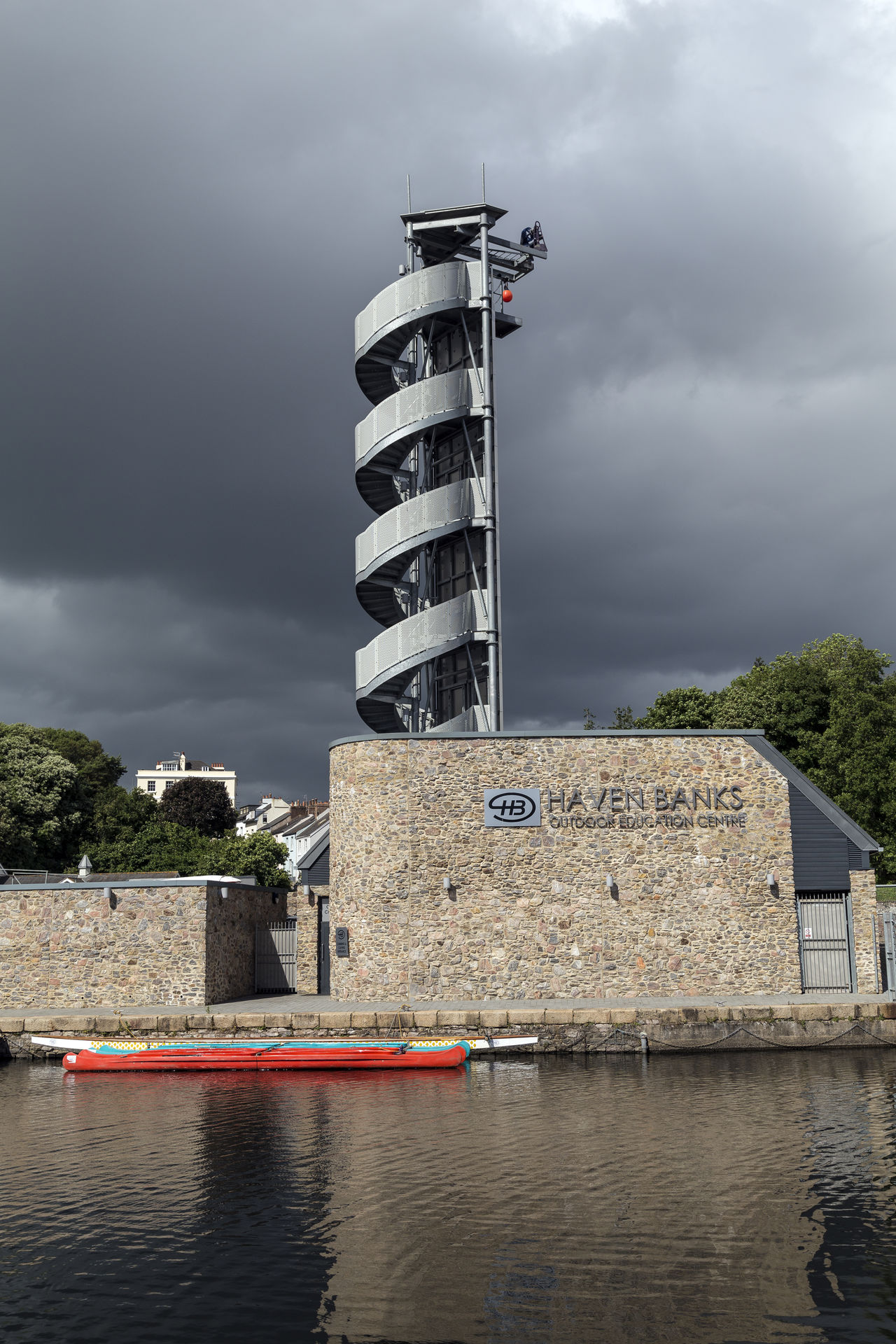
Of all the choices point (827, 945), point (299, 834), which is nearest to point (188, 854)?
point (827, 945)

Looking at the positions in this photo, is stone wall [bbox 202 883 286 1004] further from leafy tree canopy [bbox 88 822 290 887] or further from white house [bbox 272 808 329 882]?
white house [bbox 272 808 329 882]

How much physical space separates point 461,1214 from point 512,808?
1189 cm

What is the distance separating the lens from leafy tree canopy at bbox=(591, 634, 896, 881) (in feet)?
118

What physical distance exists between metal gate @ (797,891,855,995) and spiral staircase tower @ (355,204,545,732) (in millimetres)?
9050

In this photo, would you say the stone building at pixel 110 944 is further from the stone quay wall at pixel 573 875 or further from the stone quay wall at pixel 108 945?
the stone quay wall at pixel 573 875

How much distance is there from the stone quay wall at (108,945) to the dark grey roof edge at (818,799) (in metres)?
11.6

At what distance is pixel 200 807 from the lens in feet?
214

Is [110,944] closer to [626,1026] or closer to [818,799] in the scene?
[626,1026]

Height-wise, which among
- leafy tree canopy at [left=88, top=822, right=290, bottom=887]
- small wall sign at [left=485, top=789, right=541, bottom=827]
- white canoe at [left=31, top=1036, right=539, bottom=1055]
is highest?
small wall sign at [left=485, top=789, right=541, bottom=827]

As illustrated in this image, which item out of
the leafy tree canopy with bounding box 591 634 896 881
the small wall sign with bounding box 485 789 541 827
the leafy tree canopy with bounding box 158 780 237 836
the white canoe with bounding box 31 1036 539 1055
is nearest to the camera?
the white canoe with bounding box 31 1036 539 1055

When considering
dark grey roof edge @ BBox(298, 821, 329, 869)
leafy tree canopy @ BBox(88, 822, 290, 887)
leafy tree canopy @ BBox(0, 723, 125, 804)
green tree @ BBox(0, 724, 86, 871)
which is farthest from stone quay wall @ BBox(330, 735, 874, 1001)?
leafy tree canopy @ BBox(0, 723, 125, 804)

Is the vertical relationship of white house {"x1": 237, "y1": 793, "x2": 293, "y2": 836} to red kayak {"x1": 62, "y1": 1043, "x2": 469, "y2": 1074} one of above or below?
above

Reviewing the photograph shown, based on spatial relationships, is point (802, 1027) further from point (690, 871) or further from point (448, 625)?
point (448, 625)

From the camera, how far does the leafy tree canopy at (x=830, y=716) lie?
36.1 m
